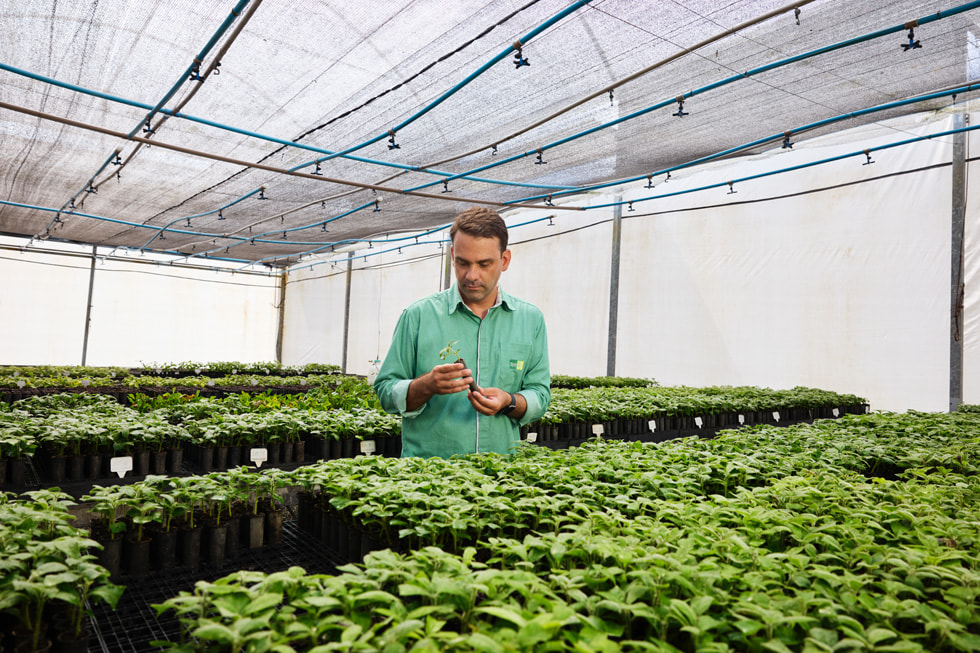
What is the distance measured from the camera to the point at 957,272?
22.4ft

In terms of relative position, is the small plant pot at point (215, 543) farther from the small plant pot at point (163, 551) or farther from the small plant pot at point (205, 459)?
the small plant pot at point (205, 459)

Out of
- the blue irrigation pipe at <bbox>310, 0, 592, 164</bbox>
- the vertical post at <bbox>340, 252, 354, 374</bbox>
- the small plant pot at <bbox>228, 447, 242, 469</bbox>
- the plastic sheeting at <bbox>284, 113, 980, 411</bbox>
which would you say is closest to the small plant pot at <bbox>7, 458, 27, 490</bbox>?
the small plant pot at <bbox>228, 447, 242, 469</bbox>

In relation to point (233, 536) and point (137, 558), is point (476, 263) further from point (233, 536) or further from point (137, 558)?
point (137, 558)

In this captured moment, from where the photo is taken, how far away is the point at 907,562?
1478mm

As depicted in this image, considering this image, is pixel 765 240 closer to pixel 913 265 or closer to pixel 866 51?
pixel 913 265

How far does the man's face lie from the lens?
94.1 inches

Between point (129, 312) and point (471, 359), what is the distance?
17.4m

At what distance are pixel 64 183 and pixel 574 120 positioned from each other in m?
7.37

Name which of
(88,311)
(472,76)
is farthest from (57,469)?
(88,311)

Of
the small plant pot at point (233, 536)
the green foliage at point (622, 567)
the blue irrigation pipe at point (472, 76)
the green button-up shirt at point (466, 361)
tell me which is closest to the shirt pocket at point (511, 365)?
the green button-up shirt at point (466, 361)

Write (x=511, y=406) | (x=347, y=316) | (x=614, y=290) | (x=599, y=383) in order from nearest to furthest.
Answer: (x=511, y=406) → (x=599, y=383) → (x=614, y=290) → (x=347, y=316)

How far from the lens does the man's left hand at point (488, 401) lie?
7.81 feet

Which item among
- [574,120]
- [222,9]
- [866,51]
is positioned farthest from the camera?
[574,120]


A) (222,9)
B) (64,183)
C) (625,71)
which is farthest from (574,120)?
(64,183)
